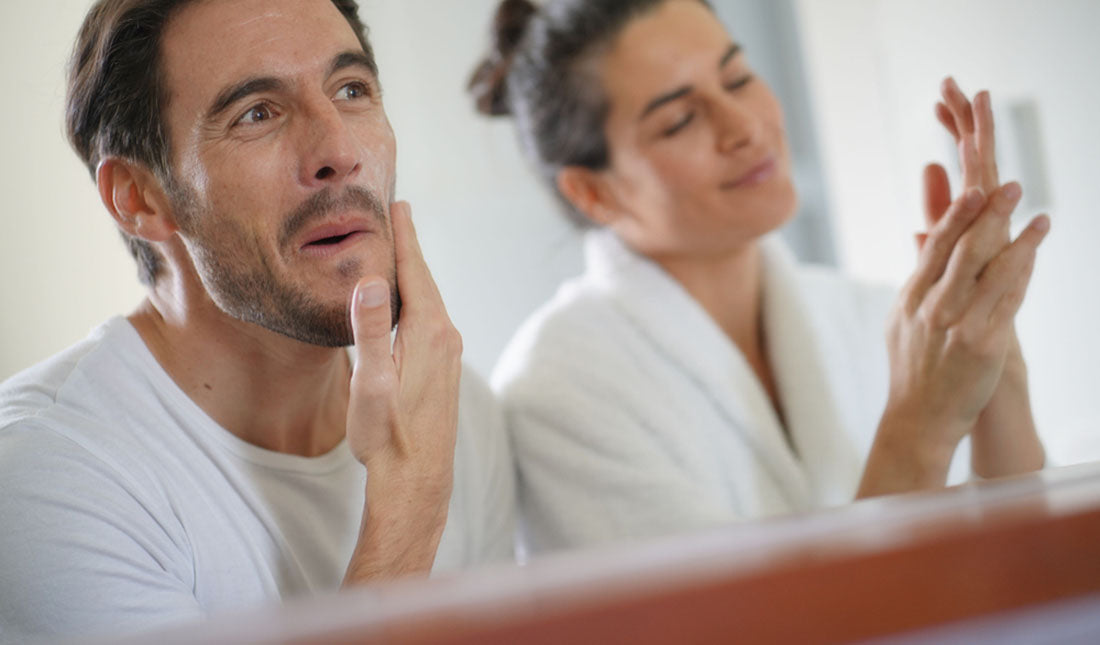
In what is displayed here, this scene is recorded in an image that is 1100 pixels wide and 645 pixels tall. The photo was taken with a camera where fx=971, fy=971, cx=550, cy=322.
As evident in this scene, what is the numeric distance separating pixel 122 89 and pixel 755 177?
1.55ft

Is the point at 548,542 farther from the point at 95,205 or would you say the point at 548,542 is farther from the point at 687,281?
the point at 95,205

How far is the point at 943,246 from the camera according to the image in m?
0.58

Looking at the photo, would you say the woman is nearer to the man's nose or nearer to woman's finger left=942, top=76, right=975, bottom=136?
woman's finger left=942, top=76, right=975, bottom=136

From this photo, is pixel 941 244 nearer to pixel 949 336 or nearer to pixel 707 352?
pixel 949 336

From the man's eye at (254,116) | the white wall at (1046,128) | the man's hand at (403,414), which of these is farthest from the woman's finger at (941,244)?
the man's eye at (254,116)

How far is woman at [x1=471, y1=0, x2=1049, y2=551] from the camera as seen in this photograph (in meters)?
0.63

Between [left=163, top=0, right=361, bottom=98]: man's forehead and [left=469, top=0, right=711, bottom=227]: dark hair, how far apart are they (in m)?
0.34

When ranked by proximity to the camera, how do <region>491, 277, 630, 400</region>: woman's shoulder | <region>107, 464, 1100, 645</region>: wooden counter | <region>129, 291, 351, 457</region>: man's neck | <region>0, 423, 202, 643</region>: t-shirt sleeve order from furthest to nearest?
<region>491, 277, 630, 400</region>: woman's shoulder < <region>129, 291, 351, 457</region>: man's neck < <region>0, 423, 202, 643</region>: t-shirt sleeve < <region>107, 464, 1100, 645</region>: wooden counter

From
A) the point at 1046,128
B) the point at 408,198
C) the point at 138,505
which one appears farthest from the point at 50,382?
the point at 1046,128

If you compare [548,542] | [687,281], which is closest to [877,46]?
[687,281]

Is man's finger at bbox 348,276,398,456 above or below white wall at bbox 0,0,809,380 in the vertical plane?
below

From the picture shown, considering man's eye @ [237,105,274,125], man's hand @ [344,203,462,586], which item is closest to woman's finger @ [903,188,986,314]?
man's hand @ [344,203,462,586]

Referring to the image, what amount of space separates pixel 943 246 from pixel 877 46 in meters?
0.56

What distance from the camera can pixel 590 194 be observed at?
85 cm
